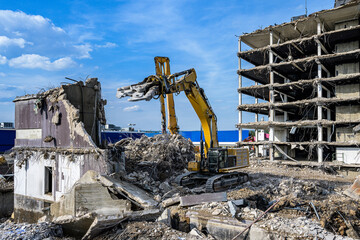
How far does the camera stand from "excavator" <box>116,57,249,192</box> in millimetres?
12039

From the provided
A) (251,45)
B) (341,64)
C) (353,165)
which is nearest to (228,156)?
(353,165)

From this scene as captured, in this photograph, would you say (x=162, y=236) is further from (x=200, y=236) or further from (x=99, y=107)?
(x=99, y=107)

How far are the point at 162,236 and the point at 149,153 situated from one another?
9.76m

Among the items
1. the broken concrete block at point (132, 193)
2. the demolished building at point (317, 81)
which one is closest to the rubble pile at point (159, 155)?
the broken concrete block at point (132, 193)

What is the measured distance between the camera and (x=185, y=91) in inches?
538

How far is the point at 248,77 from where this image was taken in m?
30.8

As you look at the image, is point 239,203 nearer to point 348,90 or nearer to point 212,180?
point 212,180

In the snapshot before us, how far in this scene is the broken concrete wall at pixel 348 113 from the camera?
941 inches

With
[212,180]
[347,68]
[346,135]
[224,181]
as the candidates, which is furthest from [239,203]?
[347,68]

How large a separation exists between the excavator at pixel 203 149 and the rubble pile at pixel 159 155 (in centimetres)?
225

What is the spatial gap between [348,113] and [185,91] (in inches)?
691

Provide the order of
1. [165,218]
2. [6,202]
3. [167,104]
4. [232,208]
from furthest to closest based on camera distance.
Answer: [167,104] < [6,202] < [232,208] < [165,218]

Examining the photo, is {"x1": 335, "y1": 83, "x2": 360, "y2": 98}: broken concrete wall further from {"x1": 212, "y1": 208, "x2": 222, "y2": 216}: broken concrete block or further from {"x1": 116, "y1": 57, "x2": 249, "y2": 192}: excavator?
{"x1": 212, "y1": 208, "x2": 222, "y2": 216}: broken concrete block

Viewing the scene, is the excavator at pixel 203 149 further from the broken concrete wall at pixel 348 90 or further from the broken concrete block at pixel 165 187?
the broken concrete wall at pixel 348 90
